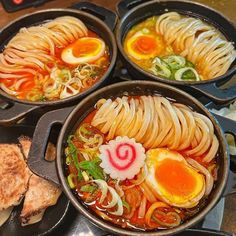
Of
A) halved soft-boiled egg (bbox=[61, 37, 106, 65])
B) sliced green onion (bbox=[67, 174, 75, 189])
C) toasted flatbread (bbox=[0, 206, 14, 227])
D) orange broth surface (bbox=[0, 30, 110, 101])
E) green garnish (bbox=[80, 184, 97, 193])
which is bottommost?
toasted flatbread (bbox=[0, 206, 14, 227])

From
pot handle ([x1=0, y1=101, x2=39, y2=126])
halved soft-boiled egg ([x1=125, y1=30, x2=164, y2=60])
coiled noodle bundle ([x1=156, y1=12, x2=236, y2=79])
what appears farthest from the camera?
halved soft-boiled egg ([x1=125, y1=30, x2=164, y2=60])

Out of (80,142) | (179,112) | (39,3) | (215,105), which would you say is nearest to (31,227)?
(80,142)

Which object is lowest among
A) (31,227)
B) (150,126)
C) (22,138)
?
(31,227)

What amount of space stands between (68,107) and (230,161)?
1066 millimetres

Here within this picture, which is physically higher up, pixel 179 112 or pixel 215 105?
pixel 179 112

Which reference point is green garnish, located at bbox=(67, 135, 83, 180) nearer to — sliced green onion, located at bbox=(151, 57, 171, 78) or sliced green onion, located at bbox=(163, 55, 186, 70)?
sliced green onion, located at bbox=(151, 57, 171, 78)

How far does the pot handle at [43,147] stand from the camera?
206 cm

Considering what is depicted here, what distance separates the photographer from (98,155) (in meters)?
2.18

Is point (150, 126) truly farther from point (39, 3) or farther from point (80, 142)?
point (39, 3)

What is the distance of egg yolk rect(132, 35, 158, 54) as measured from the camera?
286 centimetres

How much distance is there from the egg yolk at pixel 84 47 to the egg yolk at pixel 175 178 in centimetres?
117

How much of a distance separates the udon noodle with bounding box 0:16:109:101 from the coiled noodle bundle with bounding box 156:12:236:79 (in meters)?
0.56

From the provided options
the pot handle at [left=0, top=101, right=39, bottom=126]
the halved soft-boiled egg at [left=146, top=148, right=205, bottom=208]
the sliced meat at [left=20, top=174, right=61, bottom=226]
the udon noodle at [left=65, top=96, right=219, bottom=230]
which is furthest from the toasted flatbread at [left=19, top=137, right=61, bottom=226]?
the halved soft-boiled egg at [left=146, top=148, right=205, bottom=208]

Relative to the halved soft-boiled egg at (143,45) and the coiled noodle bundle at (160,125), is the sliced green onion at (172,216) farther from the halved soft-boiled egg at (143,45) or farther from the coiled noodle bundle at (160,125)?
the halved soft-boiled egg at (143,45)
